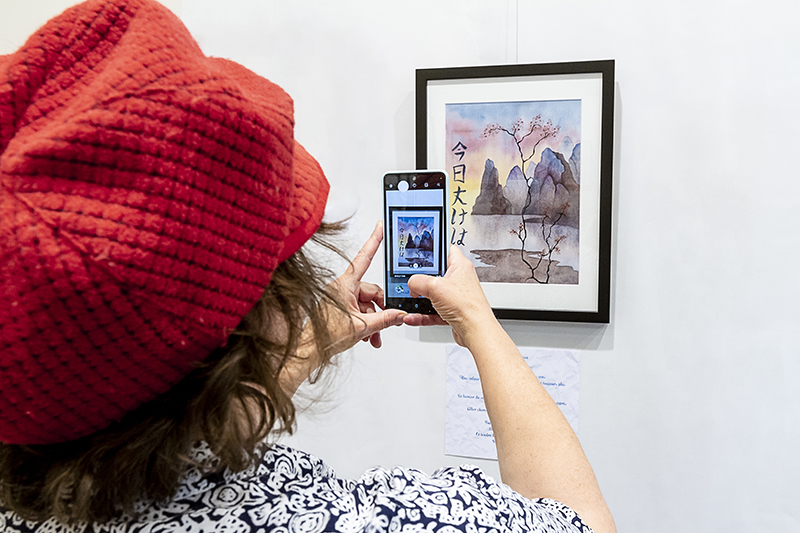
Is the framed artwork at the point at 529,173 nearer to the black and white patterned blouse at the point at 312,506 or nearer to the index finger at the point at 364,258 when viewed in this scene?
the index finger at the point at 364,258

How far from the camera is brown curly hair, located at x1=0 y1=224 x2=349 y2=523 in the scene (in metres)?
0.34

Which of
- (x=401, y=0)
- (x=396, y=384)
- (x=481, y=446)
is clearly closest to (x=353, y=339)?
(x=396, y=384)

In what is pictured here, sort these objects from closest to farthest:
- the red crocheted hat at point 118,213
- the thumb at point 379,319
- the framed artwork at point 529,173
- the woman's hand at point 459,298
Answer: the red crocheted hat at point 118,213
the woman's hand at point 459,298
the thumb at point 379,319
the framed artwork at point 529,173

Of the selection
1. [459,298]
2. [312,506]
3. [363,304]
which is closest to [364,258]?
[363,304]

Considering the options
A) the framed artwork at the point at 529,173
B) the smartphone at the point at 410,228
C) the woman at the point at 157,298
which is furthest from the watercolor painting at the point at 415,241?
the woman at the point at 157,298

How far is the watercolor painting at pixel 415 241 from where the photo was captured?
78 cm

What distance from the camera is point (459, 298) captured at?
2.20 ft

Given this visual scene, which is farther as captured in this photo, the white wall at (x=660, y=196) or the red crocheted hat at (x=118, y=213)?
the white wall at (x=660, y=196)

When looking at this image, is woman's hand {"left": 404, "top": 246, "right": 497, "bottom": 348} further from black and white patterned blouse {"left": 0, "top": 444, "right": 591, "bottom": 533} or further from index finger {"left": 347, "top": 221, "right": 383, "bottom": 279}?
black and white patterned blouse {"left": 0, "top": 444, "right": 591, "bottom": 533}

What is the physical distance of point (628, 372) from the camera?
0.92 m

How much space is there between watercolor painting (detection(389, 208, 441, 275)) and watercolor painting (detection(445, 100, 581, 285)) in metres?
0.15

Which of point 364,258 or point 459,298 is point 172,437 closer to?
point 459,298

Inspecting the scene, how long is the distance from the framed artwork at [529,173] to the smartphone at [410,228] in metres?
0.13

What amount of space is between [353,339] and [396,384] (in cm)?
32
